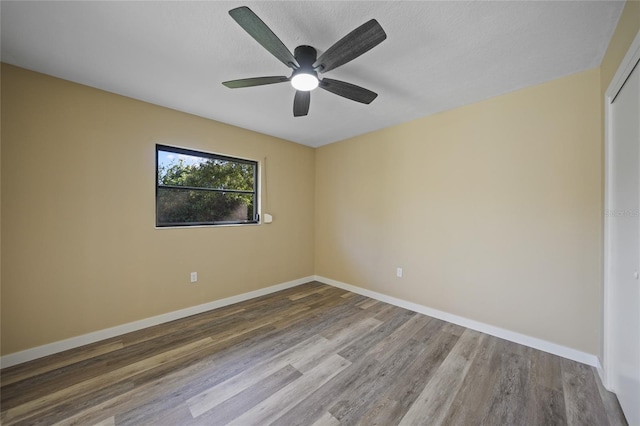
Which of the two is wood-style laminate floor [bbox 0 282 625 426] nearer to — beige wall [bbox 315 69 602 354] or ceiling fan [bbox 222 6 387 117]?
beige wall [bbox 315 69 602 354]

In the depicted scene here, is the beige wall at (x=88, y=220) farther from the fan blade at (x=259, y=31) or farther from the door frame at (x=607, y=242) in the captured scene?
the door frame at (x=607, y=242)

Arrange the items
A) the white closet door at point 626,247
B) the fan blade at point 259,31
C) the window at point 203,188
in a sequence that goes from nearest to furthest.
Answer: the fan blade at point 259,31
the white closet door at point 626,247
the window at point 203,188

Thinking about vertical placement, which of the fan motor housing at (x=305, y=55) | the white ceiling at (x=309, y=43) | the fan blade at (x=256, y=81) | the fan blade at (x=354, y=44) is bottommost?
the fan blade at (x=256, y=81)

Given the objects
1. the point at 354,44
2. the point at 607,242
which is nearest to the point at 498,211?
the point at 607,242

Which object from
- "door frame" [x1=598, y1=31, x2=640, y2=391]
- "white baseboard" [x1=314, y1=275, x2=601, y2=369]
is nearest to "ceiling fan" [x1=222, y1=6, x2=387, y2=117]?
"door frame" [x1=598, y1=31, x2=640, y2=391]

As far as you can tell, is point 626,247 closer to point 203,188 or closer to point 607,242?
point 607,242

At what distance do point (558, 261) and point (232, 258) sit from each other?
3.60m

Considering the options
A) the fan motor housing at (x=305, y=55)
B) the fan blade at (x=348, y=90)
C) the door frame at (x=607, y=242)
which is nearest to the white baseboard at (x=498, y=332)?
the door frame at (x=607, y=242)

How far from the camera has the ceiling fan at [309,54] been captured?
4.32ft

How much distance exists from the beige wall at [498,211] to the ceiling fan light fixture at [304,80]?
73.9 inches

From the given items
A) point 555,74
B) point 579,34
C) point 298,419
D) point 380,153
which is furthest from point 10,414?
point 555,74

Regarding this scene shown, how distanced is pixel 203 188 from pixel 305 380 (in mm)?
2510

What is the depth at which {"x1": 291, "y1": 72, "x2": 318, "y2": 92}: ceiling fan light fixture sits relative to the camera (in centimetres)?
172

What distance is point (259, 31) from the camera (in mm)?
1363
